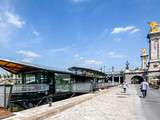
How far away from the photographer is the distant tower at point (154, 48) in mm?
127637

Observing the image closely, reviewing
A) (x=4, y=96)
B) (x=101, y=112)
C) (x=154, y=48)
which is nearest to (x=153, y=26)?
(x=154, y=48)

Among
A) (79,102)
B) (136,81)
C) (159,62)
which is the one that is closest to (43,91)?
(79,102)

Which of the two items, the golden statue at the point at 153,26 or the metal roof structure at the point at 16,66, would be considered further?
the golden statue at the point at 153,26

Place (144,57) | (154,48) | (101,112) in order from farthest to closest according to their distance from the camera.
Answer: (144,57), (154,48), (101,112)

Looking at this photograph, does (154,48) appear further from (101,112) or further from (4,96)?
(4,96)

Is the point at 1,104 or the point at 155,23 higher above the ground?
the point at 155,23

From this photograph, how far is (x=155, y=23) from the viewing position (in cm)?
13325

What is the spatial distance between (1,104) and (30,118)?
3627 mm

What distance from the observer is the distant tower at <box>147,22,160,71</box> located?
12764 centimetres

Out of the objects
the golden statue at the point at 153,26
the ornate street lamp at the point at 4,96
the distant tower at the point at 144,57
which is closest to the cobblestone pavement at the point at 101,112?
the ornate street lamp at the point at 4,96

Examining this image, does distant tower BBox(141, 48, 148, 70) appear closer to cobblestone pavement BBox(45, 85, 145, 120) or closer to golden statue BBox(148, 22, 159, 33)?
golden statue BBox(148, 22, 159, 33)

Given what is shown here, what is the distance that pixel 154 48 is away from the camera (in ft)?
422

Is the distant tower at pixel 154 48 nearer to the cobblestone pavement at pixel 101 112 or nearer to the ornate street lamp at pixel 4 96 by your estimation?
the cobblestone pavement at pixel 101 112

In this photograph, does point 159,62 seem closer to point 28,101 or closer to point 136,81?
point 136,81
